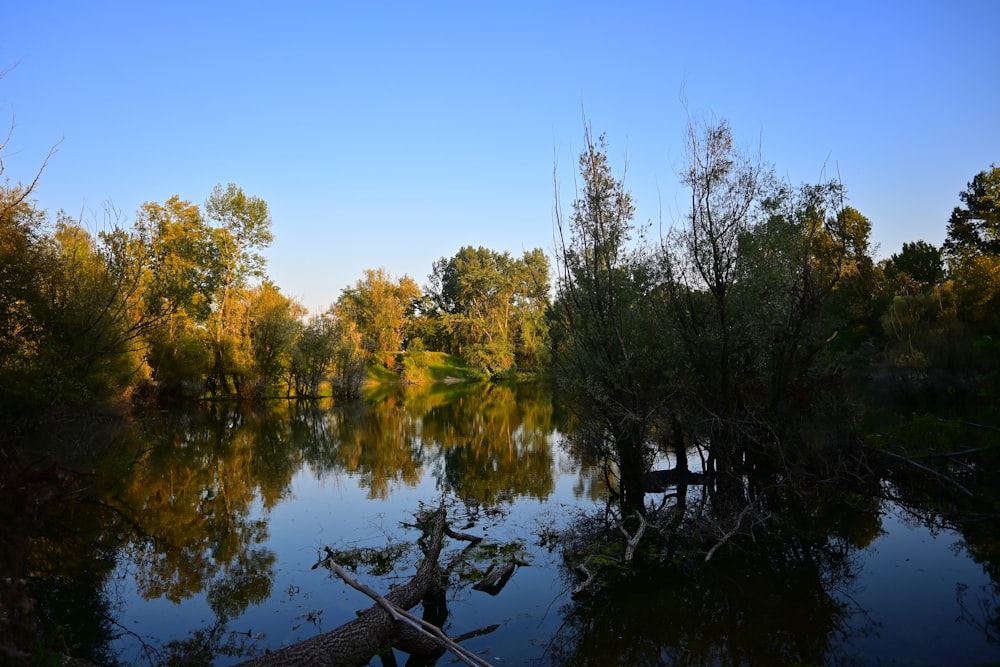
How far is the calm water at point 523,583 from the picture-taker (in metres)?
8.10

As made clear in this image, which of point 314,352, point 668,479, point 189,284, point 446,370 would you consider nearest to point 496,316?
point 446,370

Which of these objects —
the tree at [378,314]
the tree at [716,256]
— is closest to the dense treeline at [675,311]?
the tree at [716,256]

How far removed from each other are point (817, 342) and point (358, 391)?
45.8 m

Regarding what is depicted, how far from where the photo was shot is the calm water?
26.6ft

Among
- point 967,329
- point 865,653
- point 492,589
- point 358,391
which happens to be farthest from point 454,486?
point 358,391

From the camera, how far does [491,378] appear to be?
80.9 meters

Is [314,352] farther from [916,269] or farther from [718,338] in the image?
[916,269]

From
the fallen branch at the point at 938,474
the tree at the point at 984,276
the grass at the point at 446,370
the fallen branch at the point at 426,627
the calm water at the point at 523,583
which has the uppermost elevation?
the tree at the point at 984,276

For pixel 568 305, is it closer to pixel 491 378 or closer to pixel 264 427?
pixel 264 427

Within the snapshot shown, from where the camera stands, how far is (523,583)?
10484mm

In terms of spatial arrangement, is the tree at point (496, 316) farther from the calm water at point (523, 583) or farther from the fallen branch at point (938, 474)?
the fallen branch at point (938, 474)

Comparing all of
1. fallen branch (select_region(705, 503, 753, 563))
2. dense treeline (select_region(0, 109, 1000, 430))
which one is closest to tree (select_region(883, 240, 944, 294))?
dense treeline (select_region(0, 109, 1000, 430))

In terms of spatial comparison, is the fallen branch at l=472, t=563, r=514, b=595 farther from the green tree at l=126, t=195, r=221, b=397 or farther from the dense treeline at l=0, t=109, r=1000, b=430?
the green tree at l=126, t=195, r=221, b=397

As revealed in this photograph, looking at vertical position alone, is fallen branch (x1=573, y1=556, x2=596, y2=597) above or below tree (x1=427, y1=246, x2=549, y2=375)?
below
